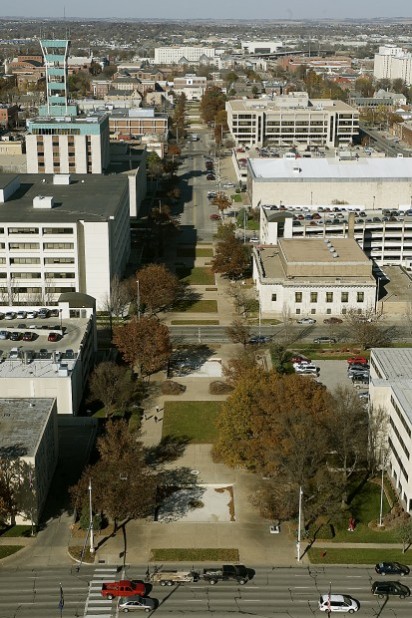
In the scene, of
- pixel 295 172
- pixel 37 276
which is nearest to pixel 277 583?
pixel 37 276

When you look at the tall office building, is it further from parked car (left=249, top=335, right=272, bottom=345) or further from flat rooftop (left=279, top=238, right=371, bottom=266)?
parked car (left=249, top=335, right=272, bottom=345)

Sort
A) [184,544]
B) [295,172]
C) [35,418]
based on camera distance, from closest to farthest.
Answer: [184,544] → [35,418] → [295,172]

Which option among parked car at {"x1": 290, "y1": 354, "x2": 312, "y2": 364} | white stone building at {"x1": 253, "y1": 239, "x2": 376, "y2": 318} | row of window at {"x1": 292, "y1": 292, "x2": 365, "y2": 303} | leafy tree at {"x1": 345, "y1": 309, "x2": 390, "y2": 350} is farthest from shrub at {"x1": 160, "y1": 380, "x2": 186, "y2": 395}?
row of window at {"x1": 292, "y1": 292, "x2": 365, "y2": 303}

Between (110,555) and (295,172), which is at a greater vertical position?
(295,172)

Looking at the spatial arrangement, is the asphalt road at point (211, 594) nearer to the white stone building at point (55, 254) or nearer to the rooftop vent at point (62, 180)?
the white stone building at point (55, 254)

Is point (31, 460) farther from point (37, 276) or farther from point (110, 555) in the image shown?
point (37, 276)

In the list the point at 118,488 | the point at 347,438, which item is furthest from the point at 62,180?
the point at 118,488

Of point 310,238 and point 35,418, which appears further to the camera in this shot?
point 310,238
